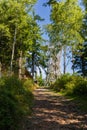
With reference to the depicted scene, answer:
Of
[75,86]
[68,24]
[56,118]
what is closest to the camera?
[56,118]

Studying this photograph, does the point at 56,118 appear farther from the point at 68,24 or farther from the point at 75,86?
the point at 68,24

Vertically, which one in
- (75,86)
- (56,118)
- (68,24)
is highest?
(68,24)

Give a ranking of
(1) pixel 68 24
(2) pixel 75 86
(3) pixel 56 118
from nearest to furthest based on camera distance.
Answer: (3) pixel 56 118 < (2) pixel 75 86 < (1) pixel 68 24

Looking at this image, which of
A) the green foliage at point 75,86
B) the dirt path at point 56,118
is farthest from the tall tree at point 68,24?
the dirt path at point 56,118

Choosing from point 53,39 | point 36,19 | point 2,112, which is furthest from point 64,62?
point 2,112

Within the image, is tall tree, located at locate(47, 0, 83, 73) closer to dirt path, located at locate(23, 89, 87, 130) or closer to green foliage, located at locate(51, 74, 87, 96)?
green foliage, located at locate(51, 74, 87, 96)

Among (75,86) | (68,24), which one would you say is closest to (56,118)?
(75,86)

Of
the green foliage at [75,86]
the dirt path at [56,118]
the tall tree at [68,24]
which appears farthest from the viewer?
the tall tree at [68,24]

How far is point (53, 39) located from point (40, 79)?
45.0m

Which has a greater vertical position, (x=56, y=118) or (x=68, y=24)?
(x=68, y=24)

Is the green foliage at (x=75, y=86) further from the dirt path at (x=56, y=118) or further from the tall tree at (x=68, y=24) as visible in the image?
the tall tree at (x=68, y=24)

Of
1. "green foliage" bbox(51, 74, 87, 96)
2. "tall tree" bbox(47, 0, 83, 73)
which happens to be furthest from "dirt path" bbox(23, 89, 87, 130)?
"tall tree" bbox(47, 0, 83, 73)

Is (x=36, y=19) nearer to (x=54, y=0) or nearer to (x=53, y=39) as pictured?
(x=53, y=39)

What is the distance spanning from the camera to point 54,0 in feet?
56.7
